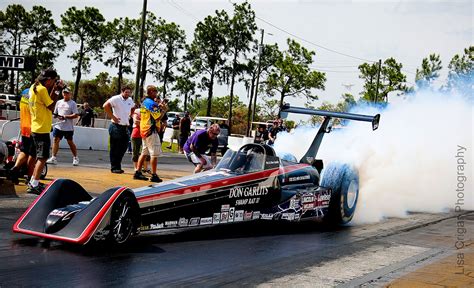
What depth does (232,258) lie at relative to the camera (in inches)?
272

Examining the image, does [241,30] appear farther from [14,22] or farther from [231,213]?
[231,213]

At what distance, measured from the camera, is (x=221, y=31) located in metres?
54.5

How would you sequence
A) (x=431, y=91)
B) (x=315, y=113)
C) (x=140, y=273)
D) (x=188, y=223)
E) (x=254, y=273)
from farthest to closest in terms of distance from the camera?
(x=431, y=91)
(x=315, y=113)
(x=188, y=223)
(x=254, y=273)
(x=140, y=273)

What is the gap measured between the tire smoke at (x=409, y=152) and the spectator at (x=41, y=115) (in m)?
3.94

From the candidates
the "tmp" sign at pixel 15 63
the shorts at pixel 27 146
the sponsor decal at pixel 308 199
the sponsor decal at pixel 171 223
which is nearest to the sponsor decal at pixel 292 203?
the sponsor decal at pixel 308 199

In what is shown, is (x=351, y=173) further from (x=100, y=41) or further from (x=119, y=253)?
(x=100, y=41)

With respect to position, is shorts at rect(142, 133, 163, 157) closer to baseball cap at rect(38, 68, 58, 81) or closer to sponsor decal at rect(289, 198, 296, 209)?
baseball cap at rect(38, 68, 58, 81)

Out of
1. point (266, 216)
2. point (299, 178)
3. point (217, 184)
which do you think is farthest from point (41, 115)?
point (299, 178)

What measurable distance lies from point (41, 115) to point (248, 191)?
3516 millimetres

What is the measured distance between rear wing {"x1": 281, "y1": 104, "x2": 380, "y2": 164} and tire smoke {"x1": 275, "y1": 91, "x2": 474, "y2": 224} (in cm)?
44

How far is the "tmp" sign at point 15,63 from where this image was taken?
35.9ft

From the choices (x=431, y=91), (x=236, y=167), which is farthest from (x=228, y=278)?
(x=431, y=91)

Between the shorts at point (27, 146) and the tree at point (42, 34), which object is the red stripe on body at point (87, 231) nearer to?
the shorts at point (27, 146)

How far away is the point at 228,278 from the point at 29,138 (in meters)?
5.58
